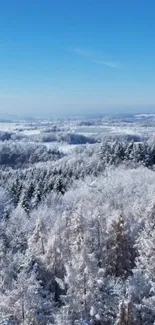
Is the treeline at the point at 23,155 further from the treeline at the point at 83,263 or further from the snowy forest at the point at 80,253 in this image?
the treeline at the point at 83,263

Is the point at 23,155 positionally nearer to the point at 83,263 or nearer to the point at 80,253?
the point at 80,253

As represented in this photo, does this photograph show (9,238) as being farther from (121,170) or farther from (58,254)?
(121,170)

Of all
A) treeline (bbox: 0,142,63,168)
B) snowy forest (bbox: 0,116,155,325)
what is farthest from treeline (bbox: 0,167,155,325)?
treeline (bbox: 0,142,63,168)

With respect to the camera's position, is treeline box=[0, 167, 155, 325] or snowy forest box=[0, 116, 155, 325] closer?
treeline box=[0, 167, 155, 325]

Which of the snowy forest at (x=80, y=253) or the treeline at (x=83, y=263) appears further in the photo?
the snowy forest at (x=80, y=253)

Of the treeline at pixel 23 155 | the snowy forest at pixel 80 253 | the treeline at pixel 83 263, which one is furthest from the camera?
the treeline at pixel 23 155

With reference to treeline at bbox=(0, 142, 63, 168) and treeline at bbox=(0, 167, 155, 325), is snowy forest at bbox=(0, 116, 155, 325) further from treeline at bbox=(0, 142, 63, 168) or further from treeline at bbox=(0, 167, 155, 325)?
treeline at bbox=(0, 142, 63, 168)

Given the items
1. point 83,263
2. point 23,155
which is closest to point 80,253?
point 83,263

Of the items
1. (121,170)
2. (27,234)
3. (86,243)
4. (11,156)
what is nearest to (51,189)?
(121,170)

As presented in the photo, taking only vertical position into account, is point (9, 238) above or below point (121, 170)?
below

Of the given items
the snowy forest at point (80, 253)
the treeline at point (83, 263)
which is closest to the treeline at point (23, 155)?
the snowy forest at point (80, 253)

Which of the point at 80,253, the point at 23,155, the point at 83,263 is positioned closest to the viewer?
the point at 83,263
